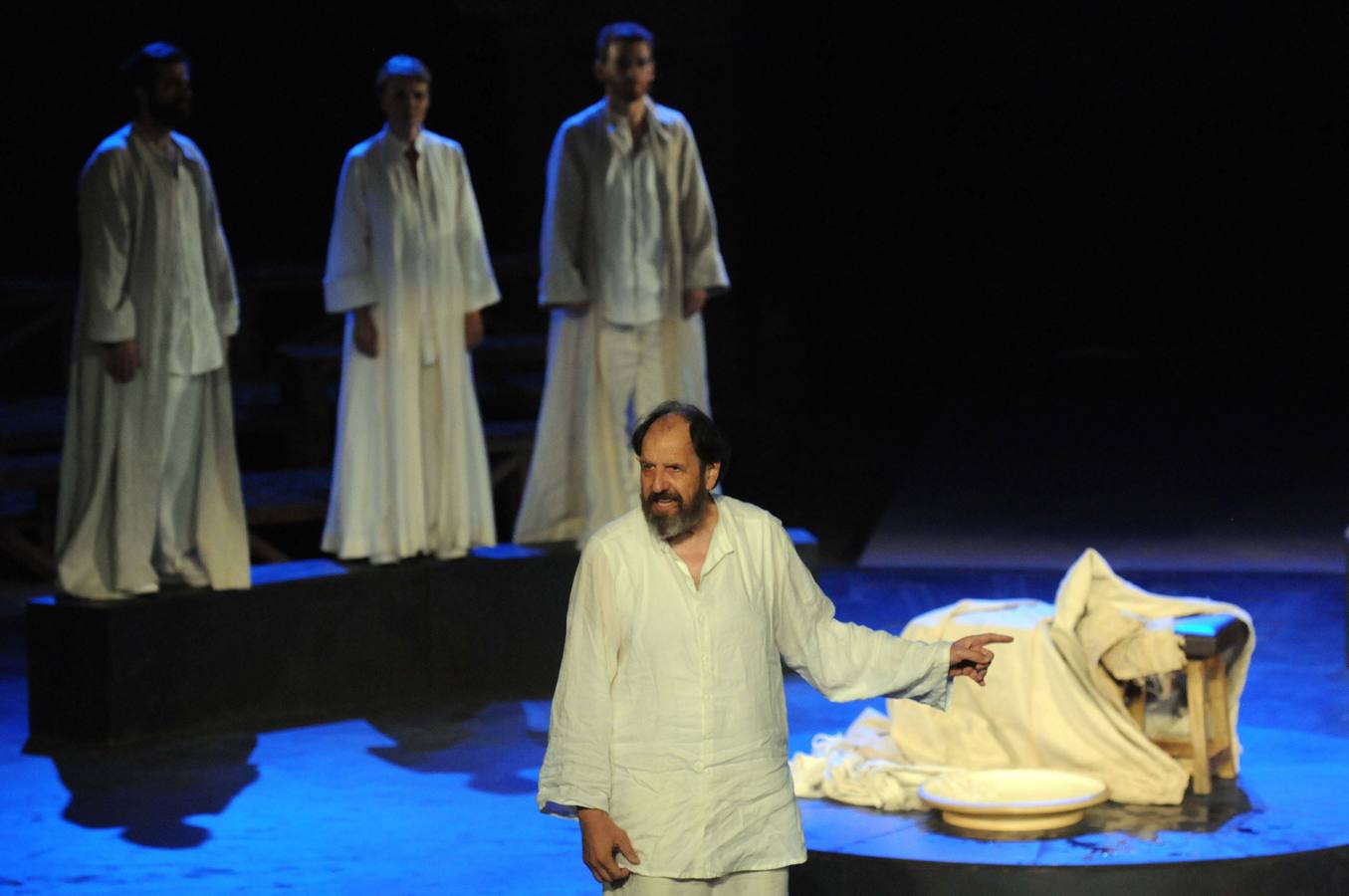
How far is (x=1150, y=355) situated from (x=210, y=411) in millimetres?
5766

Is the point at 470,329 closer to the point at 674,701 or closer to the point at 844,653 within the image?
the point at 844,653

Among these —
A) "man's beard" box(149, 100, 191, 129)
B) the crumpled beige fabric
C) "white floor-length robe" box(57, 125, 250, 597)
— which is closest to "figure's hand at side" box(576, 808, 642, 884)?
the crumpled beige fabric

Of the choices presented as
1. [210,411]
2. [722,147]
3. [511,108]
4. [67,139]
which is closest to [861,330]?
[722,147]

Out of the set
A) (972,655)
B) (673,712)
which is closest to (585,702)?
(673,712)

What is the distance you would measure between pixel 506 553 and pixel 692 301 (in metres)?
1.03

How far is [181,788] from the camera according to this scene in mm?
6406

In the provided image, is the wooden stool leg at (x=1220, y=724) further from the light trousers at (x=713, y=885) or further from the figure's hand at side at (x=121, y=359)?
the figure's hand at side at (x=121, y=359)

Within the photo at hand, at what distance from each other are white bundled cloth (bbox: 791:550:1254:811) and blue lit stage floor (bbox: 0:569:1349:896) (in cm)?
11

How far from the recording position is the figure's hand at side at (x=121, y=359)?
6.90 metres

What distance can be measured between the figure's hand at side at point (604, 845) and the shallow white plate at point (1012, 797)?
4.29 ft

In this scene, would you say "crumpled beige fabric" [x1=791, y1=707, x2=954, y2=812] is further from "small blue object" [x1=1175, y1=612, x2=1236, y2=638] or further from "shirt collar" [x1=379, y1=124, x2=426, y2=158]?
"shirt collar" [x1=379, y1=124, x2=426, y2=158]

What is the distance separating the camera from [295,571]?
24.3ft

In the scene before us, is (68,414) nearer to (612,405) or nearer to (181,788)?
(181,788)

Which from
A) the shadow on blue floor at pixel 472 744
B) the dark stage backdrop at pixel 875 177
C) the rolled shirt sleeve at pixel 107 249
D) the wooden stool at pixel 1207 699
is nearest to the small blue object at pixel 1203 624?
the wooden stool at pixel 1207 699
